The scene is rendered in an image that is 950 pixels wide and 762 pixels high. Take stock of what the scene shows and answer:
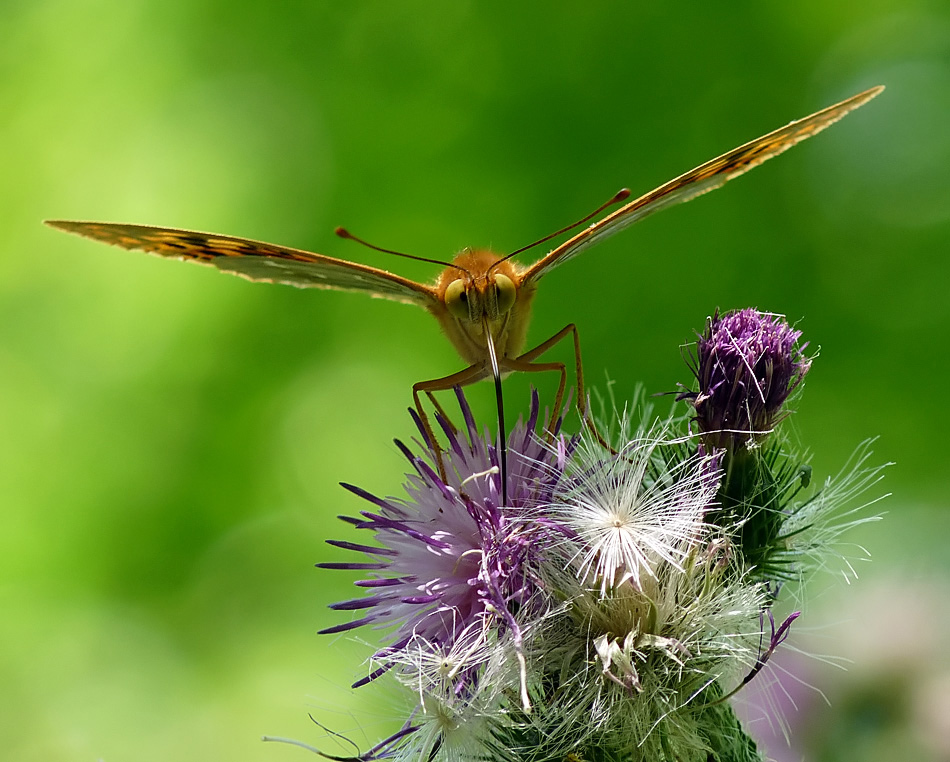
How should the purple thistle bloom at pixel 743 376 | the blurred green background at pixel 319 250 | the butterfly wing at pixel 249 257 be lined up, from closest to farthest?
the purple thistle bloom at pixel 743 376 < the butterfly wing at pixel 249 257 < the blurred green background at pixel 319 250

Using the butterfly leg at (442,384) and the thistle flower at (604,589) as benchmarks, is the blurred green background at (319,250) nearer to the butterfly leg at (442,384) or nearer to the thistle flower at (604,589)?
the butterfly leg at (442,384)

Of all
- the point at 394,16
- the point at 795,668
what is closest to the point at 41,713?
the point at 795,668

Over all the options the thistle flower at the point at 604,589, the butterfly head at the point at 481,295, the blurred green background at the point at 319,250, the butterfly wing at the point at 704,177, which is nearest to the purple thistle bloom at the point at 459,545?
the thistle flower at the point at 604,589

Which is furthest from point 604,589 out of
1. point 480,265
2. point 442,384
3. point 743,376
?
point 480,265

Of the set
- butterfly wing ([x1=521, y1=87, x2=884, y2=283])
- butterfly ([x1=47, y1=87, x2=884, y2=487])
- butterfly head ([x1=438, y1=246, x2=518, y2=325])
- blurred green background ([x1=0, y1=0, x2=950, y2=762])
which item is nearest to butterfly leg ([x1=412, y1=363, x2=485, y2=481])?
butterfly ([x1=47, y1=87, x2=884, y2=487])

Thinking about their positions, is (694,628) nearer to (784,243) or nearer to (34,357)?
(784,243)

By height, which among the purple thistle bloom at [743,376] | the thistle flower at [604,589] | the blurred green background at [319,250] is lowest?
the thistle flower at [604,589]
